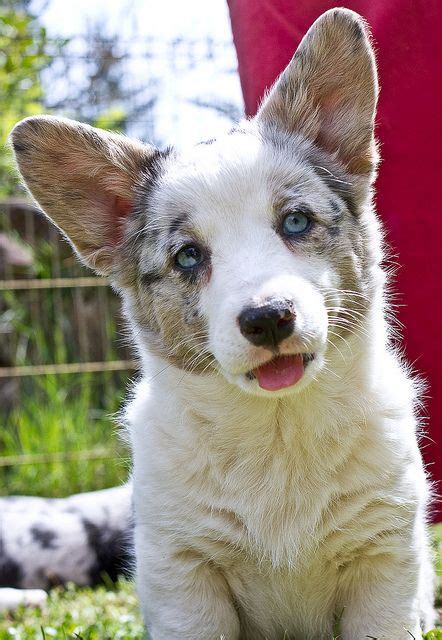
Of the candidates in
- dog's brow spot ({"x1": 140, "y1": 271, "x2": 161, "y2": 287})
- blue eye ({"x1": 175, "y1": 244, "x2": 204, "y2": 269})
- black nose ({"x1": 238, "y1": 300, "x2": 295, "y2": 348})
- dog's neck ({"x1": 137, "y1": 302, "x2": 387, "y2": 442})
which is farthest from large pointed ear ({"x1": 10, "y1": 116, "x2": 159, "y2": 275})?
black nose ({"x1": 238, "y1": 300, "x2": 295, "y2": 348})

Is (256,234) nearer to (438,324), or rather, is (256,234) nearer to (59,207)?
(59,207)

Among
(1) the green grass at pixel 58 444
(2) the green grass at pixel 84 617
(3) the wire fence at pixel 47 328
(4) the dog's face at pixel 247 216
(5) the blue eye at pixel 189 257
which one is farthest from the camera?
(3) the wire fence at pixel 47 328

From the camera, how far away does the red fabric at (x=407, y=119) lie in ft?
13.4

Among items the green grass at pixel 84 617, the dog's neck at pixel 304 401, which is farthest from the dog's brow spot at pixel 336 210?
the green grass at pixel 84 617

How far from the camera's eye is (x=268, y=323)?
2609 millimetres

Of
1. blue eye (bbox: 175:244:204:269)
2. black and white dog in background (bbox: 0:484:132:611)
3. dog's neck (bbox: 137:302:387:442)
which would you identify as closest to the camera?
blue eye (bbox: 175:244:204:269)

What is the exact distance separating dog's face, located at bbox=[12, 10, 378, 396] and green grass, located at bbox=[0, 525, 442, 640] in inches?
43.9

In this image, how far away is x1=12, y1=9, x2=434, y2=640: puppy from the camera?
3.06 meters

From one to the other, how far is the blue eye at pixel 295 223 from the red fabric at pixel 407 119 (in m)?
1.24

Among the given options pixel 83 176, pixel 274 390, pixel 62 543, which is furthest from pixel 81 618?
pixel 83 176

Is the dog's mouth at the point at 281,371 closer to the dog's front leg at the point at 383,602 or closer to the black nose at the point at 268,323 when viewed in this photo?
the black nose at the point at 268,323

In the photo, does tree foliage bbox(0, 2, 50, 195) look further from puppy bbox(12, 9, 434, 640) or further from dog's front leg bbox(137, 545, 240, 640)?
dog's front leg bbox(137, 545, 240, 640)

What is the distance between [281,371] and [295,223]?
55 cm

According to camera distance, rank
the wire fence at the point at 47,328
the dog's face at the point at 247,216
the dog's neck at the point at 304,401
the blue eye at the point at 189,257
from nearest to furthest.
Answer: the dog's face at the point at 247,216
the blue eye at the point at 189,257
the dog's neck at the point at 304,401
the wire fence at the point at 47,328
